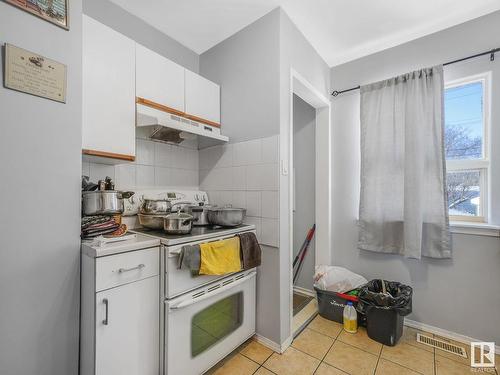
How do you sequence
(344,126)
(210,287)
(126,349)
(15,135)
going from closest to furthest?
(15,135) → (126,349) → (210,287) → (344,126)

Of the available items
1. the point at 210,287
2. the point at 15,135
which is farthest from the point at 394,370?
the point at 15,135

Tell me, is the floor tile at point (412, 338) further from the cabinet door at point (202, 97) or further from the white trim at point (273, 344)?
the cabinet door at point (202, 97)

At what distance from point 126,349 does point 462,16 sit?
124 inches

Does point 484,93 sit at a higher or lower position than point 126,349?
higher

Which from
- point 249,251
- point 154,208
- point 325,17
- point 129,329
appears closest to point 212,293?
point 249,251

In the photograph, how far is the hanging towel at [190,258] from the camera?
1.26 m

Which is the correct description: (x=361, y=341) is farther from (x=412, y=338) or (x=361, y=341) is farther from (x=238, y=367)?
(x=238, y=367)

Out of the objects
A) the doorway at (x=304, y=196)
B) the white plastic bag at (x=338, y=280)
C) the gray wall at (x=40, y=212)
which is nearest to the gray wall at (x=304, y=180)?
the doorway at (x=304, y=196)

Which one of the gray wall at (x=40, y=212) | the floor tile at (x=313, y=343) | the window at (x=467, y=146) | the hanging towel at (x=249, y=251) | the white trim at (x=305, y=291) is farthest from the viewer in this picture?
the white trim at (x=305, y=291)

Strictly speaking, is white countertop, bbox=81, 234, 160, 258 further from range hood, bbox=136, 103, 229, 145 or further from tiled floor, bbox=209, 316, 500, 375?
tiled floor, bbox=209, 316, 500, 375

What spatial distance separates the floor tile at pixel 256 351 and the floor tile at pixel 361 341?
0.61 meters

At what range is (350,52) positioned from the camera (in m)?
2.32

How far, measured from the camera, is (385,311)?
1.74 metres

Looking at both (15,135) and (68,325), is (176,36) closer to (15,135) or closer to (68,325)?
(15,135)
